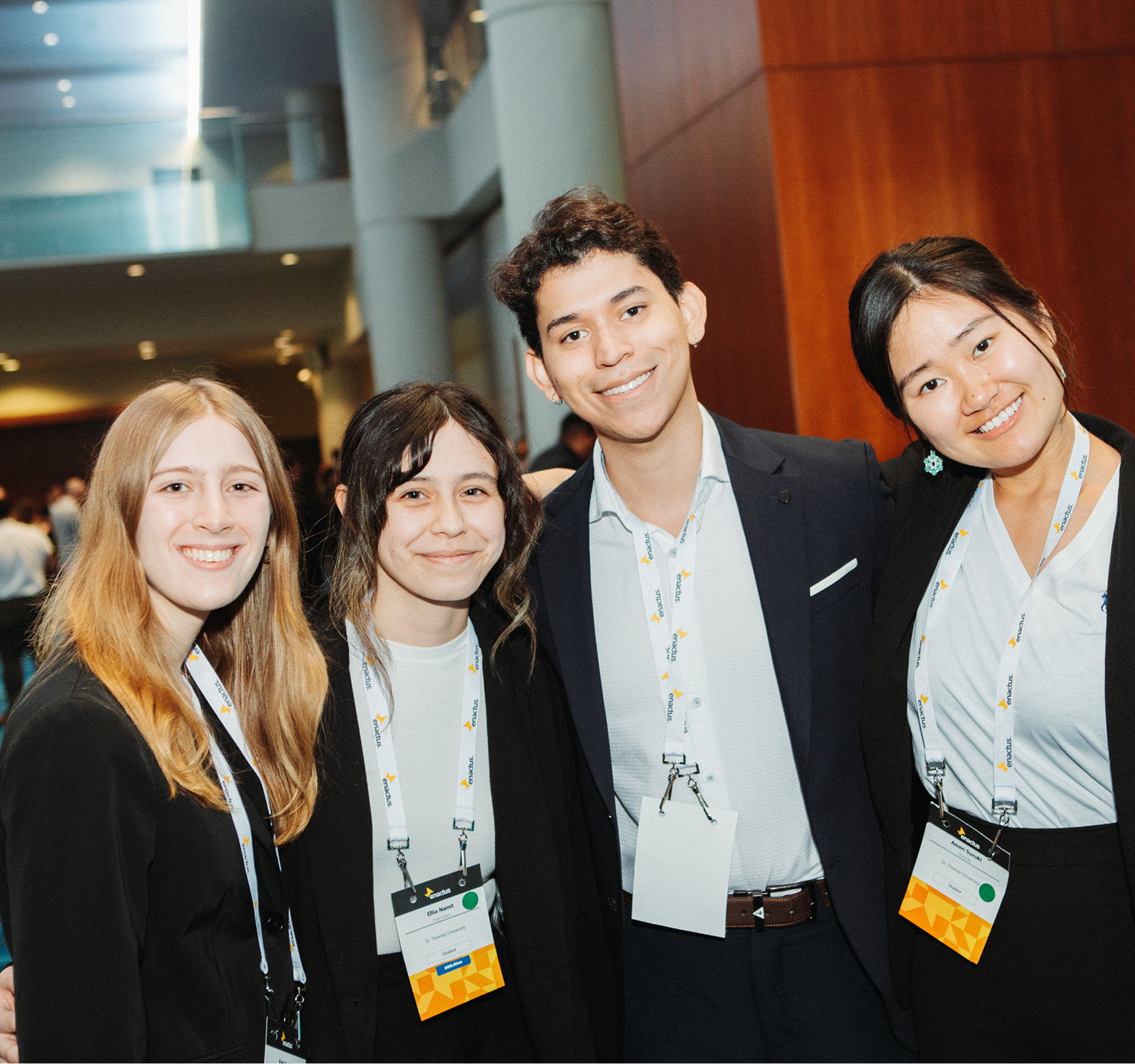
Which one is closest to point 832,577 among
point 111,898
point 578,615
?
point 578,615

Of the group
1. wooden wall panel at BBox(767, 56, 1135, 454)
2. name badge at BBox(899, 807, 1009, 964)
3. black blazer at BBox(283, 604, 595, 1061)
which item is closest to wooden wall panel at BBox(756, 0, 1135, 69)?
wooden wall panel at BBox(767, 56, 1135, 454)

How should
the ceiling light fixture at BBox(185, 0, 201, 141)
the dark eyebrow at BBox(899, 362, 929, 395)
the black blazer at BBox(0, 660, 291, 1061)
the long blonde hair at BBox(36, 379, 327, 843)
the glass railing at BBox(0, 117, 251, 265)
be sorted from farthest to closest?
the ceiling light fixture at BBox(185, 0, 201, 141) → the glass railing at BBox(0, 117, 251, 265) → the dark eyebrow at BBox(899, 362, 929, 395) → the long blonde hair at BBox(36, 379, 327, 843) → the black blazer at BBox(0, 660, 291, 1061)

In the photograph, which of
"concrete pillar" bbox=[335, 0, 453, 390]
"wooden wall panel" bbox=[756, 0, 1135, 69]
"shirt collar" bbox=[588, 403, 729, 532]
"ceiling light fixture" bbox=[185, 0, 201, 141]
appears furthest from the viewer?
"ceiling light fixture" bbox=[185, 0, 201, 141]

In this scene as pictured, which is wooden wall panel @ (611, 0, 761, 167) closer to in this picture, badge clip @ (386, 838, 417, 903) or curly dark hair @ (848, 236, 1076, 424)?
curly dark hair @ (848, 236, 1076, 424)

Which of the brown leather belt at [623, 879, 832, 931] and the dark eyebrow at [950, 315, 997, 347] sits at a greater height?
the dark eyebrow at [950, 315, 997, 347]

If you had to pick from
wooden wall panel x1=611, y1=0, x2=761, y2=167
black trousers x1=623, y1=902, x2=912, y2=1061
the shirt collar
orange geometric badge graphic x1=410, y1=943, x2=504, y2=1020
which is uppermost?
wooden wall panel x1=611, y1=0, x2=761, y2=167

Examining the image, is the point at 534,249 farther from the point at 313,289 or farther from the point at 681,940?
the point at 313,289

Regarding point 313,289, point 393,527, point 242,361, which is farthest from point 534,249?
point 242,361

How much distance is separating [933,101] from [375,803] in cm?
382

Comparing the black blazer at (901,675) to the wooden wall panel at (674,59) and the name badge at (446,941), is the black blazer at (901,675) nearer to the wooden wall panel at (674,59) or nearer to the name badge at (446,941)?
the name badge at (446,941)

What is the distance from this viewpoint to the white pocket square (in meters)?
1.99

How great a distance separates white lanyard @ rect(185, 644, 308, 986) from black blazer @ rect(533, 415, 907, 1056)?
62cm

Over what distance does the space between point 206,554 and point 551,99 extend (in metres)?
5.85

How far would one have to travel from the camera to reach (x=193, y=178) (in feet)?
41.4
